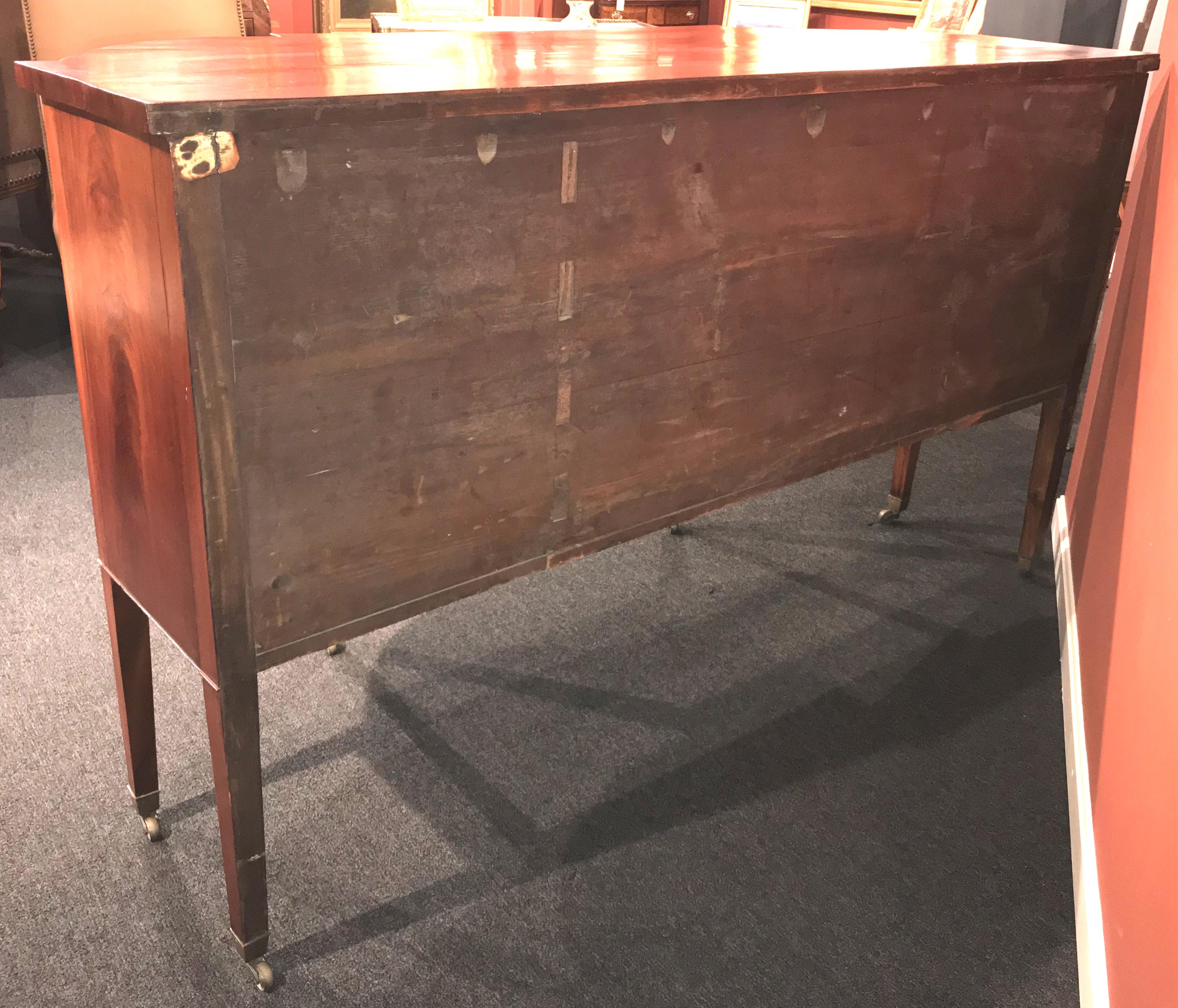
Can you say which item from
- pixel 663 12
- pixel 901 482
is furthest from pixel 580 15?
pixel 663 12

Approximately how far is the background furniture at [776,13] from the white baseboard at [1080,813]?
4414mm

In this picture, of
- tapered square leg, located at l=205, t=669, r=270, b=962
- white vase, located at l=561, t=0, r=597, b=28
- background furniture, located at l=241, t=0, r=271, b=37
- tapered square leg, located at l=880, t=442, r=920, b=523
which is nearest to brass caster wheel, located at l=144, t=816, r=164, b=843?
→ tapered square leg, located at l=205, t=669, r=270, b=962

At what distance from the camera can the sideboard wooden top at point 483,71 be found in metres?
0.94

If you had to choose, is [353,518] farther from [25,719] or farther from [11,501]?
[11,501]

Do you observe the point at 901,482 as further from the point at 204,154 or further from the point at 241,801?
the point at 204,154

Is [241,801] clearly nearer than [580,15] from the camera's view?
Yes

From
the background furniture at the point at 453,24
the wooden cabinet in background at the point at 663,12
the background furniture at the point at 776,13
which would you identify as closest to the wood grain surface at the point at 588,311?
the background furniture at the point at 453,24

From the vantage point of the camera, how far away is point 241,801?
1.18 meters

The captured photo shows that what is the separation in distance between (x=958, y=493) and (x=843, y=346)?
3.68 ft

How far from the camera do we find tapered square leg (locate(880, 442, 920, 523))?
2.36 meters

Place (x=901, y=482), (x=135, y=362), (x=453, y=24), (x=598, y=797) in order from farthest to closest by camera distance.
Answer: (x=453, y=24)
(x=901, y=482)
(x=598, y=797)
(x=135, y=362)

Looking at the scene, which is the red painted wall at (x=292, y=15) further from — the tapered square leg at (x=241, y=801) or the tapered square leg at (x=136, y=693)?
the tapered square leg at (x=241, y=801)

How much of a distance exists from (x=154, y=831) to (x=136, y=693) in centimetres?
19

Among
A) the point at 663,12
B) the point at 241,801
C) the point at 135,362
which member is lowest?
the point at 241,801
